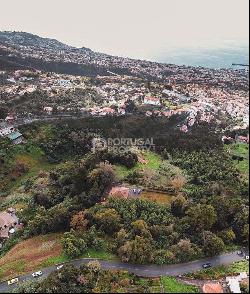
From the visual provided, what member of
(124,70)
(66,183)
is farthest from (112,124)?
(124,70)

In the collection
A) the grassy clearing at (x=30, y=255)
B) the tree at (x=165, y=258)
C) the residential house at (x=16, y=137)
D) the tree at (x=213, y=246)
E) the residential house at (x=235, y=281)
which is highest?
the residential house at (x=16, y=137)

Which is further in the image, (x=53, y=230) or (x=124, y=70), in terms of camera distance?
(x=124, y=70)

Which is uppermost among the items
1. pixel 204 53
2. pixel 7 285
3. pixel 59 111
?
pixel 204 53

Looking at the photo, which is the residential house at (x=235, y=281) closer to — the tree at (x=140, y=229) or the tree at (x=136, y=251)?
the tree at (x=136, y=251)

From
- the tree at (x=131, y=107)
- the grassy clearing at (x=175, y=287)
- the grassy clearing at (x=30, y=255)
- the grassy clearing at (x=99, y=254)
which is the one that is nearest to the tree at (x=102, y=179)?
the grassy clearing at (x=30, y=255)

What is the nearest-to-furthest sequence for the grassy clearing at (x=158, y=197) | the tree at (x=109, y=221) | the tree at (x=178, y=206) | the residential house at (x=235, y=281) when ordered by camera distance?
the residential house at (x=235, y=281) < the tree at (x=109, y=221) < the tree at (x=178, y=206) < the grassy clearing at (x=158, y=197)

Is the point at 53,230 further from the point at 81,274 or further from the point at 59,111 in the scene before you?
the point at 59,111

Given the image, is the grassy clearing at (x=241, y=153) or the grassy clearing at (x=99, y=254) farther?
the grassy clearing at (x=241, y=153)
